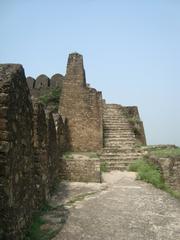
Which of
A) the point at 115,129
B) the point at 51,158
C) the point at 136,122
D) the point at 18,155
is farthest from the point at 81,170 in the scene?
the point at 136,122

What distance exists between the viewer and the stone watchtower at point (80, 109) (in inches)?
543

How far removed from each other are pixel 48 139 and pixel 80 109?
6.01 metres

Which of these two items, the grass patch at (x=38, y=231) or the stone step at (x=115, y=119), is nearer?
the grass patch at (x=38, y=231)

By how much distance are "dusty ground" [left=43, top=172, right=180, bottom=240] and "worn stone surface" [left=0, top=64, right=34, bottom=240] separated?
Answer: 29.9 inches

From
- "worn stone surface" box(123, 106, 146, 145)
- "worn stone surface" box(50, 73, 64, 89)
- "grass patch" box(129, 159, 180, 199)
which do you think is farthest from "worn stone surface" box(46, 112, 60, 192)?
"worn stone surface" box(50, 73, 64, 89)

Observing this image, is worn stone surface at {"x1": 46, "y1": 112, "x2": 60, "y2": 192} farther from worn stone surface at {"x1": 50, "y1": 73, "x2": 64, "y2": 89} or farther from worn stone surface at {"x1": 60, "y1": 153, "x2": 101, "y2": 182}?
worn stone surface at {"x1": 50, "y1": 73, "x2": 64, "y2": 89}

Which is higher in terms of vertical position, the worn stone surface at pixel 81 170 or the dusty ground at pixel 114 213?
the worn stone surface at pixel 81 170

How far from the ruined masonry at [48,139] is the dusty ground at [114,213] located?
0.52 metres

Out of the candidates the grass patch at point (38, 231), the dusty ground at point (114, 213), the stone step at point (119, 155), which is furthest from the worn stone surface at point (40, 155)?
the stone step at point (119, 155)

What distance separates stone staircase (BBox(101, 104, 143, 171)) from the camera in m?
12.5

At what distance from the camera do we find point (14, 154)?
489 centimetres

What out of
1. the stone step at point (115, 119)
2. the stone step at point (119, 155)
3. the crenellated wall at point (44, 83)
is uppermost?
the crenellated wall at point (44, 83)

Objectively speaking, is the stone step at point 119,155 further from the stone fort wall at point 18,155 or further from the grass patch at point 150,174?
the stone fort wall at point 18,155

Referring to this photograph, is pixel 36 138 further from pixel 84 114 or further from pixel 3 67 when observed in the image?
pixel 84 114
